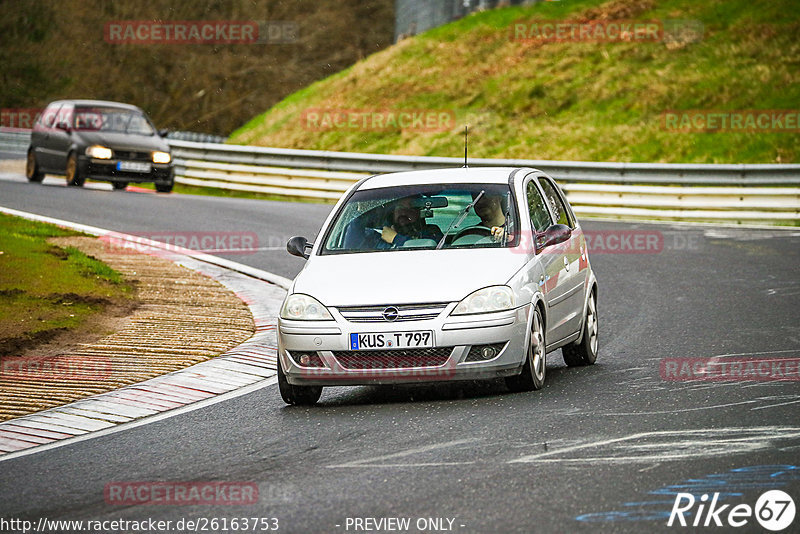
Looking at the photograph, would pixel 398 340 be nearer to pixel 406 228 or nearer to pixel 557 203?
pixel 406 228

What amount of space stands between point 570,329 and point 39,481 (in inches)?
173

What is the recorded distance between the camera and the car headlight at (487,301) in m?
8.61

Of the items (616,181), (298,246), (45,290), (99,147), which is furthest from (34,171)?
(298,246)

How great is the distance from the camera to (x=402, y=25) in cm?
4738

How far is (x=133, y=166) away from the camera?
1040 inches

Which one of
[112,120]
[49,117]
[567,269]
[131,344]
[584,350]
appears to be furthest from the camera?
→ [49,117]

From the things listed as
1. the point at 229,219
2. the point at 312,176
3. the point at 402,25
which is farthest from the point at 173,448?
the point at 402,25

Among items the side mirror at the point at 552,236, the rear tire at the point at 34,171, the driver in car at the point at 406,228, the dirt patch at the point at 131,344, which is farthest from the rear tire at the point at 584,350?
the rear tire at the point at 34,171

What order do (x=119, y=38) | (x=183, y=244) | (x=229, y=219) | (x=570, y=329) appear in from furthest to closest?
(x=119, y=38) → (x=229, y=219) → (x=183, y=244) → (x=570, y=329)

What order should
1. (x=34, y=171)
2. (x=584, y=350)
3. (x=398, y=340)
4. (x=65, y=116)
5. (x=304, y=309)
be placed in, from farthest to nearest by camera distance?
(x=34, y=171), (x=65, y=116), (x=584, y=350), (x=304, y=309), (x=398, y=340)

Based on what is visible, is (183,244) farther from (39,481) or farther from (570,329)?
(39,481)

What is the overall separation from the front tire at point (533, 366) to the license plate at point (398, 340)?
70 centimetres

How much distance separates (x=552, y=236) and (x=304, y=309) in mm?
1922

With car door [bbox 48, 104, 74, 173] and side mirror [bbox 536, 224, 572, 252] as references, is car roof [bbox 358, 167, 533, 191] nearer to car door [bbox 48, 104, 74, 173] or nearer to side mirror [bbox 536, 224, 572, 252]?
side mirror [bbox 536, 224, 572, 252]
